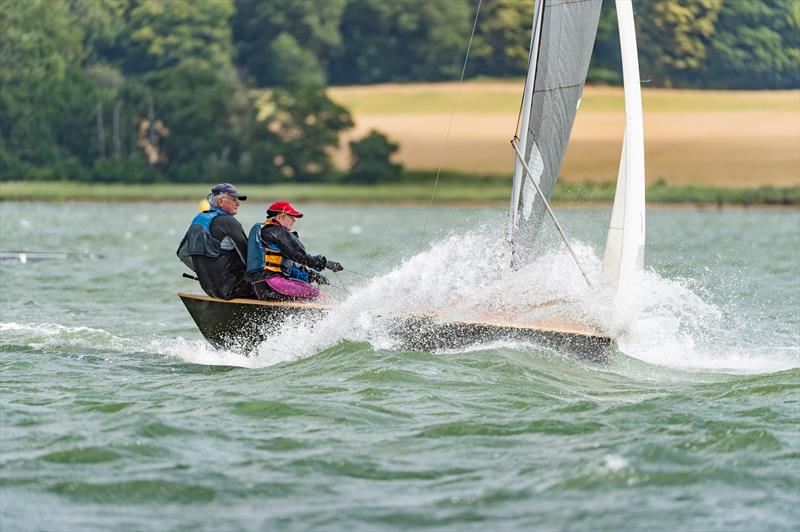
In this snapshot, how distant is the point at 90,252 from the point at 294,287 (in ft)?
56.6

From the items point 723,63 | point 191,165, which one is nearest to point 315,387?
point 723,63

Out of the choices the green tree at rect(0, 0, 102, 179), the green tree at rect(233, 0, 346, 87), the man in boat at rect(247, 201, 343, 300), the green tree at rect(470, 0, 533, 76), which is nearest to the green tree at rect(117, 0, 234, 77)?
the green tree at rect(233, 0, 346, 87)

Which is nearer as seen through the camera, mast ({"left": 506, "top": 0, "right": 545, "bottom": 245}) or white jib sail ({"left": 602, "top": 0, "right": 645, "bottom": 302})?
white jib sail ({"left": 602, "top": 0, "right": 645, "bottom": 302})

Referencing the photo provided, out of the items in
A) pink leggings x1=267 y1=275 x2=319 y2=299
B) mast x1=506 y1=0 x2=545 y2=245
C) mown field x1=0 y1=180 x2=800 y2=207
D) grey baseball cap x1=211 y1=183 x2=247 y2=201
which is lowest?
mown field x1=0 y1=180 x2=800 y2=207

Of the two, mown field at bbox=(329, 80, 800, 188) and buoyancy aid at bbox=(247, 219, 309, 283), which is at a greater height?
mown field at bbox=(329, 80, 800, 188)

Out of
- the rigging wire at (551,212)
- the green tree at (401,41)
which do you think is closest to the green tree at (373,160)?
the green tree at (401,41)

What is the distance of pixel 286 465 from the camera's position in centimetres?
795

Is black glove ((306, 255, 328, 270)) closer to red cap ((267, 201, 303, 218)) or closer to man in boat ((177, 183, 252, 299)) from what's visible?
red cap ((267, 201, 303, 218))

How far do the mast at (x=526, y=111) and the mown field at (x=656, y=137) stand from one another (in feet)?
162

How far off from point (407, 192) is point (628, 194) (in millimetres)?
61618

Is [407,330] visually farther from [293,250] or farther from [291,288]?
[293,250]

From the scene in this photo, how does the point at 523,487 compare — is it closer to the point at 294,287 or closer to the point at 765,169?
the point at 294,287

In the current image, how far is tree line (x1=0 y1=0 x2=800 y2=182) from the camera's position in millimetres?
60188

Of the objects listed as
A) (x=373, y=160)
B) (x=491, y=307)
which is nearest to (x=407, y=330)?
(x=491, y=307)
